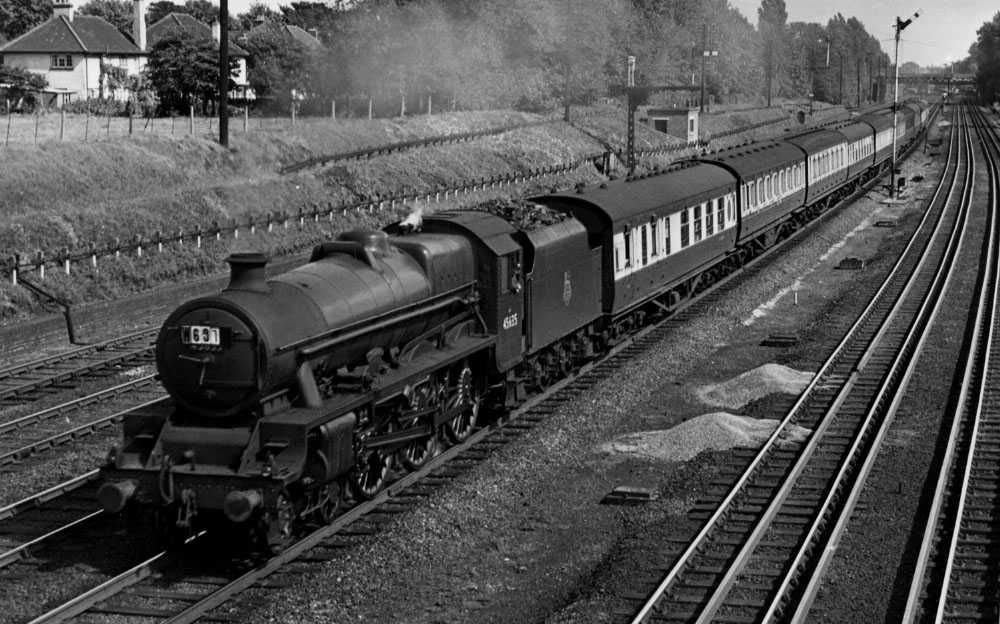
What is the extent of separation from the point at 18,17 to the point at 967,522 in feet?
300

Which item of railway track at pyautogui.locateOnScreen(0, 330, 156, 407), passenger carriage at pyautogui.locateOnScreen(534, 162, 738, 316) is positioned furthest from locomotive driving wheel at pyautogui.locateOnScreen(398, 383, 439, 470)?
railway track at pyautogui.locateOnScreen(0, 330, 156, 407)

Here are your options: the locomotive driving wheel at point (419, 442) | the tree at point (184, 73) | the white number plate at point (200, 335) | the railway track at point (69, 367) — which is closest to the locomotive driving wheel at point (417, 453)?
the locomotive driving wheel at point (419, 442)

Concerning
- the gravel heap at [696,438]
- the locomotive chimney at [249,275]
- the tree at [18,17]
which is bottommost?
the gravel heap at [696,438]

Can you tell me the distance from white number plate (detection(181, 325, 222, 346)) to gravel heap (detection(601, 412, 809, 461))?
6.79 m

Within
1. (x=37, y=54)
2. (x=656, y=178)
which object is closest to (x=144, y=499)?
(x=656, y=178)

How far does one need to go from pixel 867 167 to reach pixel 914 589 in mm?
53472

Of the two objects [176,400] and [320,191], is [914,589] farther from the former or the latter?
[320,191]

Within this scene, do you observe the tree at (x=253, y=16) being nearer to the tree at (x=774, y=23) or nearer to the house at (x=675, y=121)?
the house at (x=675, y=121)

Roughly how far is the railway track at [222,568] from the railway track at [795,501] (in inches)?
149

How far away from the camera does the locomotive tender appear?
41.4ft

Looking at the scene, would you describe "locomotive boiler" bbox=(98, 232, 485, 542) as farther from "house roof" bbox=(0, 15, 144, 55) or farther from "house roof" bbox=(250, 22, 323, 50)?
"house roof" bbox=(0, 15, 144, 55)

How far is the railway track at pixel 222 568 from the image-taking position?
11.6 metres

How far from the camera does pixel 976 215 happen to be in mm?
50500

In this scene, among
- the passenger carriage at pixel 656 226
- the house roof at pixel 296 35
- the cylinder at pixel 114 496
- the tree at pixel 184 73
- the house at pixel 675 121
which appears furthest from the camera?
the house at pixel 675 121
